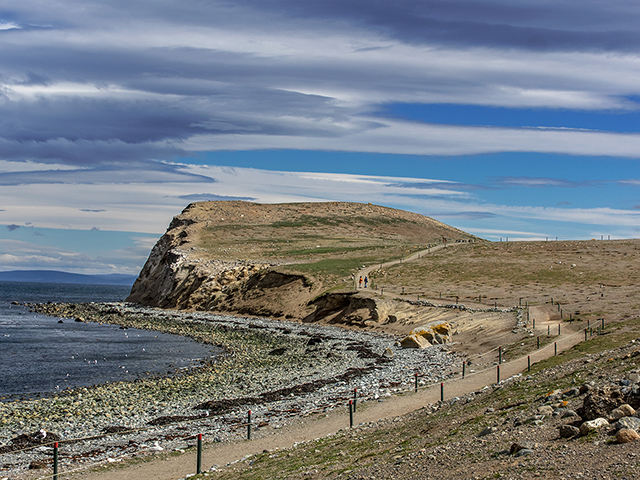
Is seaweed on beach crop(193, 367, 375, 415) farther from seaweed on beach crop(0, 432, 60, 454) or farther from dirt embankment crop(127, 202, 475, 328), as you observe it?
dirt embankment crop(127, 202, 475, 328)

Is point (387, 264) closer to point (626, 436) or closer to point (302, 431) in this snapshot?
point (302, 431)

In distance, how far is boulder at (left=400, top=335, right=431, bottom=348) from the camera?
38.3 metres

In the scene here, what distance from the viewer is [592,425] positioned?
10.1 meters

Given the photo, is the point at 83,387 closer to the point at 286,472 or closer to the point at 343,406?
the point at 343,406

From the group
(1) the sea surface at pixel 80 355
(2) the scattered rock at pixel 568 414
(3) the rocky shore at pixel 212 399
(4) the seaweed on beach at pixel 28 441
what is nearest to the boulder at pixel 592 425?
(2) the scattered rock at pixel 568 414

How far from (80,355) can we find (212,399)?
19.7m

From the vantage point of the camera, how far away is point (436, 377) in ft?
87.9

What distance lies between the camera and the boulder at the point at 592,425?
397 inches

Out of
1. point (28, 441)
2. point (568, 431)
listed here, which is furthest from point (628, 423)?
point (28, 441)

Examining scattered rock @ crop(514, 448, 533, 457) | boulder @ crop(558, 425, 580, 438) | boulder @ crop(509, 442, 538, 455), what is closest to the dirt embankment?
boulder @ crop(558, 425, 580, 438)

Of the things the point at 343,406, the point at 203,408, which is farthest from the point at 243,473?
the point at 203,408

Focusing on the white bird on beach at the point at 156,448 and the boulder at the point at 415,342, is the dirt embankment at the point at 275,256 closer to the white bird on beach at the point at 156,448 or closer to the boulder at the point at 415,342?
the boulder at the point at 415,342

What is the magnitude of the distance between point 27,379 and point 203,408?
14.5 meters

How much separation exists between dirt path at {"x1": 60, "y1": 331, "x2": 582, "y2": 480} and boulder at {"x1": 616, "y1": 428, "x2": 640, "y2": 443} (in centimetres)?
1053
